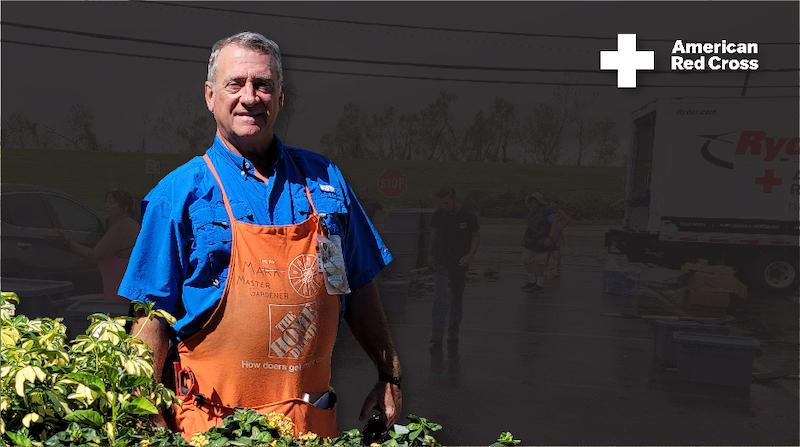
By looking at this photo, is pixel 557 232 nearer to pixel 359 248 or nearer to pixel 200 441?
pixel 359 248

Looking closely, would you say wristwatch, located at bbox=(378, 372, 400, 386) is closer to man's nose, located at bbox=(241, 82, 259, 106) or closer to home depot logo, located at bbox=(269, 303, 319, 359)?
home depot logo, located at bbox=(269, 303, 319, 359)

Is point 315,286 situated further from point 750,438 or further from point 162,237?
point 750,438

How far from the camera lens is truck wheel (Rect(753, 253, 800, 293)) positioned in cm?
1194

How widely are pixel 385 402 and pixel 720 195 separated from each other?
1078cm

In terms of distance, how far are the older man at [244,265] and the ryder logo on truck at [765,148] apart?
10818 millimetres

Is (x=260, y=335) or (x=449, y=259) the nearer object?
(x=260, y=335)

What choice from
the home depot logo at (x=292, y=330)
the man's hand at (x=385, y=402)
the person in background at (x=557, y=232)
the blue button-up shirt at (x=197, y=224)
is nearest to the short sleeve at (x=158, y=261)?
the blue button-up shirt at (x=197, y=224)

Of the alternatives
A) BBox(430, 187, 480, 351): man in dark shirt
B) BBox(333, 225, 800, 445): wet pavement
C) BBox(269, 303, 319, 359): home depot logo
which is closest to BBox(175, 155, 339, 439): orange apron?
BBox(269, 303, 319, 359): home depot logo

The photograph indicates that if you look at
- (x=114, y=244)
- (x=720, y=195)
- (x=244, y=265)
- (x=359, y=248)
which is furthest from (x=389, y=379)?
(x=720, y=195)

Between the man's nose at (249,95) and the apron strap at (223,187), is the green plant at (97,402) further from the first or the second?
the man's nose at (249,95)

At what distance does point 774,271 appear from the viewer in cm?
1206

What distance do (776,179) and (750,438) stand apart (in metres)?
6.03

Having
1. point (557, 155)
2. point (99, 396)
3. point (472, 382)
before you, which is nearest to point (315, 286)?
point (99, 396)

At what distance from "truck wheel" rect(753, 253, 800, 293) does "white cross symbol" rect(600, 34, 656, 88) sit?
466 centimetres
